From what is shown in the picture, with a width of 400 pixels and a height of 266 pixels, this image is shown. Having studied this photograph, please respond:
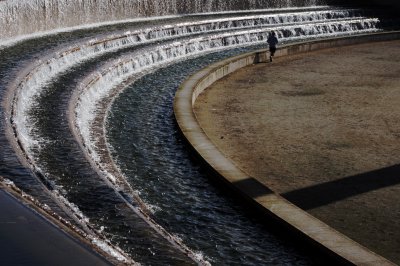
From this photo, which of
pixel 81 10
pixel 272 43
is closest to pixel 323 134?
pixel 272 43

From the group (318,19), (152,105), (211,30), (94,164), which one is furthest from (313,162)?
(318,19)

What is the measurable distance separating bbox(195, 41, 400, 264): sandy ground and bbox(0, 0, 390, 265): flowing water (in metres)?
1.25

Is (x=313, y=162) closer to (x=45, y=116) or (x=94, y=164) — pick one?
(x=94, y=164)

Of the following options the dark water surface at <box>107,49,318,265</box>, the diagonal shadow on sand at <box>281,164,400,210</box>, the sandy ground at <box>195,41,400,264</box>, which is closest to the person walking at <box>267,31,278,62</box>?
the sandy ground at <box>195,41,400,264</box>

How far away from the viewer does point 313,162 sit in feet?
48.4

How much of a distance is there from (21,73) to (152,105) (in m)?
3.64

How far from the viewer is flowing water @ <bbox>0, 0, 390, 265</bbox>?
10.3m

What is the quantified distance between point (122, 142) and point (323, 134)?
15.4 ft

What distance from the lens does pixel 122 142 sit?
51.5ft

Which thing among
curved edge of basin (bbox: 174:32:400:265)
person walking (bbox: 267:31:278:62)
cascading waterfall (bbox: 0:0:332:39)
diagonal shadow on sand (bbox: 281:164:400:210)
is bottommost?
diagonal shadow on sand (bbox: 281:164:400:210)

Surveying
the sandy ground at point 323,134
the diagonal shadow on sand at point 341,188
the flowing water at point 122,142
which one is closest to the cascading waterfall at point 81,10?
the flowing water at point 122,142

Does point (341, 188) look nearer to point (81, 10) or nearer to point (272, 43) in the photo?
point (272, 43)

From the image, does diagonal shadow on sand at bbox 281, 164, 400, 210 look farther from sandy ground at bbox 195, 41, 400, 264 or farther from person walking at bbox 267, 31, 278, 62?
person walking at bbox 267, 31, 278, 62

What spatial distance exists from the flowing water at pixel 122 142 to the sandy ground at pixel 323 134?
1246mm
